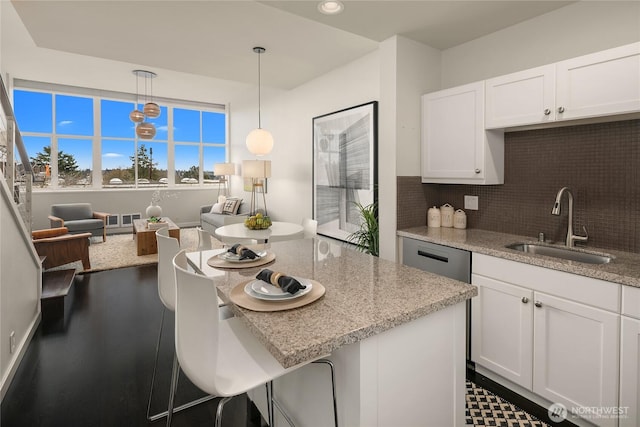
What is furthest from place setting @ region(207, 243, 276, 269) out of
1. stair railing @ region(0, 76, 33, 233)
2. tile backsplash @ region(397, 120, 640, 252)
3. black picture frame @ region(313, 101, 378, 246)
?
black picture frame @ region(313, 101, 378, 246)

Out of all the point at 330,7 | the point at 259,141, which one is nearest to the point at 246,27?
the point at 330,7

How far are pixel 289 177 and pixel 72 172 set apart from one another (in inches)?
201

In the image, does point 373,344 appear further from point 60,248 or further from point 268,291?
point 60,248

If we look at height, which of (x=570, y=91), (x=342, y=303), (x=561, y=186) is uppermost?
(x=570, y=91)

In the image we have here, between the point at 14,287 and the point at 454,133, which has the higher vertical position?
the point at 454,133

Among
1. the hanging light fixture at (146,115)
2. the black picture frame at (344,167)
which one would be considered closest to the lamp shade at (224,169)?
the hanging light fixture at (146,115)

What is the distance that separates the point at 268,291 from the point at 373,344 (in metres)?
0.43

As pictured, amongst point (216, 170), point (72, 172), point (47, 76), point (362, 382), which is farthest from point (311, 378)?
point (72, 172)

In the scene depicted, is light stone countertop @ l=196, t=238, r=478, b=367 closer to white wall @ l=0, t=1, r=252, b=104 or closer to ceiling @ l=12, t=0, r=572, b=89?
ceiling @ l=12, t=0, r=572, b=89

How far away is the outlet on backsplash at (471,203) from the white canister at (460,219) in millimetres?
86

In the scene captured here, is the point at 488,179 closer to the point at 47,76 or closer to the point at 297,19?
the point at 297,19

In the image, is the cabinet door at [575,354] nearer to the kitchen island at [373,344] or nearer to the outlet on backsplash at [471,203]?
the kitchen island at [373,344]

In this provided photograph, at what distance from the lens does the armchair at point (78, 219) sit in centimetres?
610

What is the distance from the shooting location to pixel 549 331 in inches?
74.8
